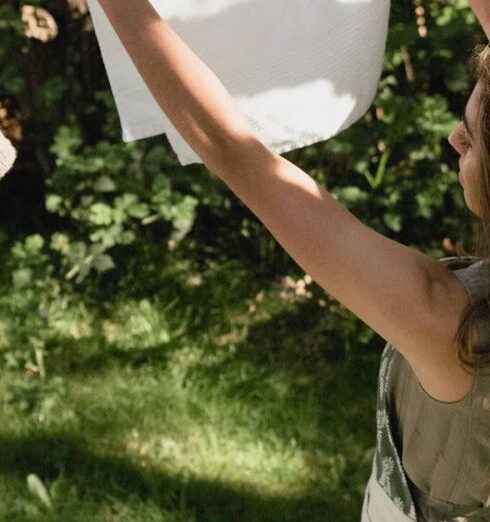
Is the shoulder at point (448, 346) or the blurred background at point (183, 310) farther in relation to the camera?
the blurred background at point (183, 310)

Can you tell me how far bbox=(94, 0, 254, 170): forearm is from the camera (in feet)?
3.25

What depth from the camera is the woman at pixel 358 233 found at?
0.95m

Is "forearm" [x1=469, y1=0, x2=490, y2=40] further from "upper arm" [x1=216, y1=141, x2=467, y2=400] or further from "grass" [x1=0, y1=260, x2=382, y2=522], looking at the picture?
"grass" [x1=0, y1=260, x2=382, y2=522]

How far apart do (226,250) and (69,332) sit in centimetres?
65

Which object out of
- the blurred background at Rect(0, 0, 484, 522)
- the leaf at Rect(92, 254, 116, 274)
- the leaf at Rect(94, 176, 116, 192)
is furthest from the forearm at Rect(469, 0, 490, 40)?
the leaf at Rect(92, 254, 116, 274)

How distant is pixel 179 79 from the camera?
99 centimetres

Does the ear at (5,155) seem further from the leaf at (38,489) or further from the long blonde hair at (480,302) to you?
the leaf at (38,489)

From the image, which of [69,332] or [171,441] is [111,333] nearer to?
[69,332]

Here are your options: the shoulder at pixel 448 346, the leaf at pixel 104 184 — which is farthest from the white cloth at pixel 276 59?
the leaf at pixel 104 184

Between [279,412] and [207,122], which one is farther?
[279,412]

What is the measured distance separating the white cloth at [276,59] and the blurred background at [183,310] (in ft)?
2.98

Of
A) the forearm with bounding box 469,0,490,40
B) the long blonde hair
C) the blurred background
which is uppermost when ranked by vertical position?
the forearm with bounding box 469,0,490,40

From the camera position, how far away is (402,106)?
2477mm

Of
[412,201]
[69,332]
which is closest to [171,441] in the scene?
[69,332]
